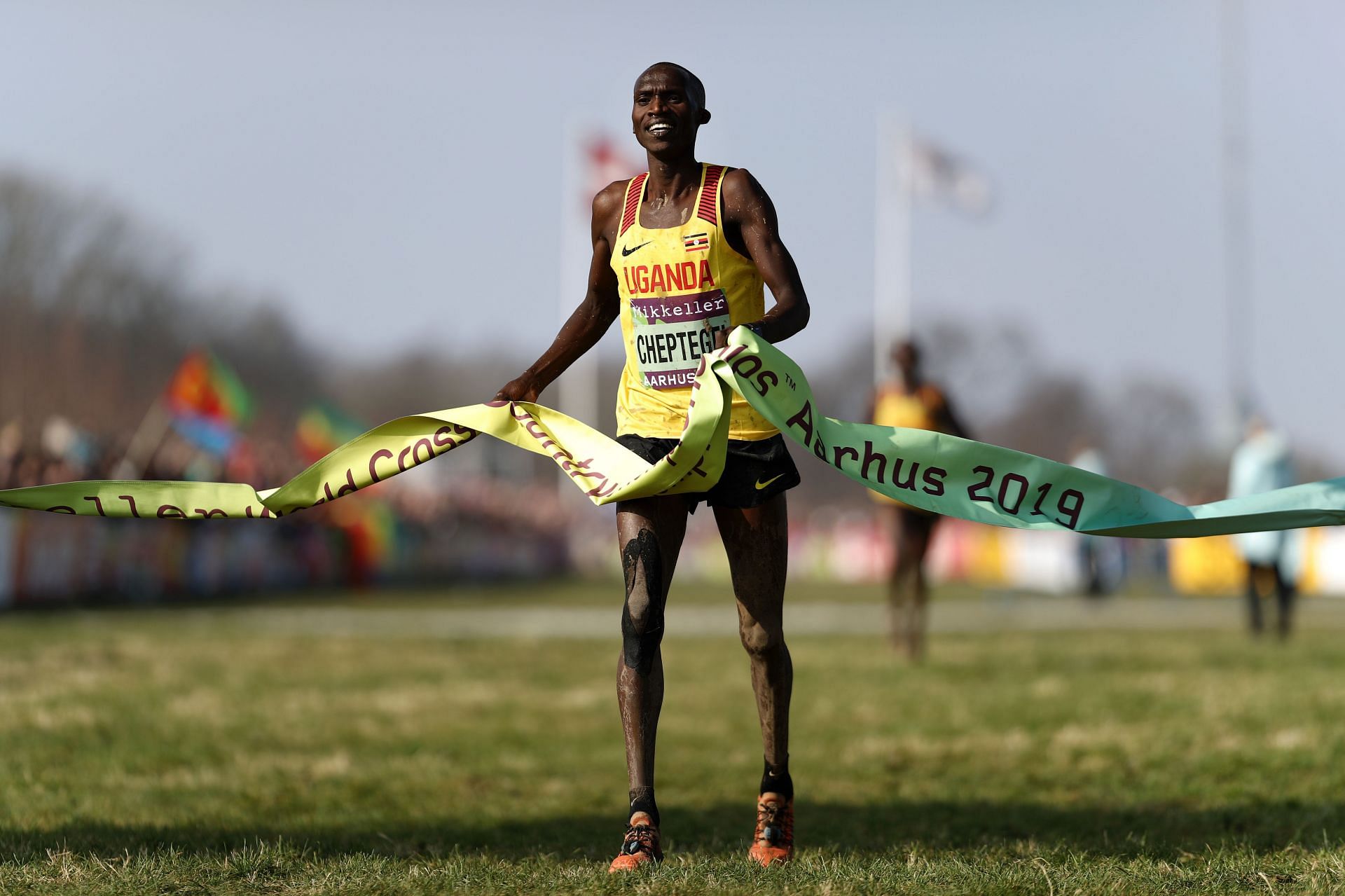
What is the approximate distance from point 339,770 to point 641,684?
3459 millimetres

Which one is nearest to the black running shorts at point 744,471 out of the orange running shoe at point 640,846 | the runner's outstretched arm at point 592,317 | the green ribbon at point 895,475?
the green ribbon at point 895,475

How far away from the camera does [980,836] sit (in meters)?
5.88

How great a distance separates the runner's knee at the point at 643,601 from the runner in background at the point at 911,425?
796 centimetres

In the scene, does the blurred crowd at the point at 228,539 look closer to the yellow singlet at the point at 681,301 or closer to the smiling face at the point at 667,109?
the yellow singlet at the point at 681,301

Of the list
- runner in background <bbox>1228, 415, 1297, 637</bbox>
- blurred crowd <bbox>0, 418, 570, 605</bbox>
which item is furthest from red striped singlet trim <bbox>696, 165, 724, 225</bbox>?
runner in background <bbox>1228, 415, 1297, 637</bbox>

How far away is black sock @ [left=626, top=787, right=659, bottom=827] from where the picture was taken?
15.8 feet

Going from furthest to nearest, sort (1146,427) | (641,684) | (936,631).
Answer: (1146,427), (936,631), (641,684)

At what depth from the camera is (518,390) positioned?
5.29 m

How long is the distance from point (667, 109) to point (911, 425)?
8186 mm

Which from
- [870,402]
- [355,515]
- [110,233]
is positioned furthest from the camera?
[355,515]

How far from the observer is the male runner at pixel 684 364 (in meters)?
4.92

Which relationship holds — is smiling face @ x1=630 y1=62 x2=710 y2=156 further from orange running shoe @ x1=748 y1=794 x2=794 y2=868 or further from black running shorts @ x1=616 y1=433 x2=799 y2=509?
orange running shoe @ x1=748 y1=794 x2=794 y2=868

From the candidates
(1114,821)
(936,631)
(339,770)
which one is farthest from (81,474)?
(1114,821)

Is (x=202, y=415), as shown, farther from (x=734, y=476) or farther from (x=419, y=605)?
(x=734, y=476)
